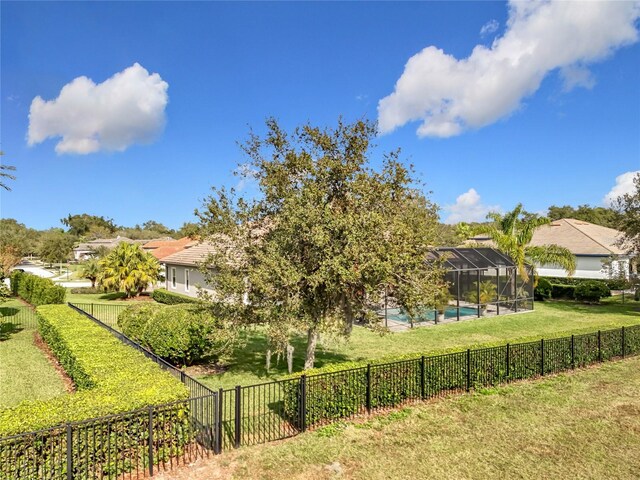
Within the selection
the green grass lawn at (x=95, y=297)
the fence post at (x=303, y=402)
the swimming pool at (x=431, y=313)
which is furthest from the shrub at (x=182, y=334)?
the green grass lawn at (x=95, y=297)

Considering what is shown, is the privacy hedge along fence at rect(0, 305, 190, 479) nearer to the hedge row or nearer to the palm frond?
the hedge row

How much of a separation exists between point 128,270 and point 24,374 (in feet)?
58.5

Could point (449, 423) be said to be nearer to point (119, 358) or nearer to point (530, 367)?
point (530, 367)

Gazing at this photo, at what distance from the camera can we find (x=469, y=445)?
7.88 m

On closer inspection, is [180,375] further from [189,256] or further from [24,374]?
[189,256]

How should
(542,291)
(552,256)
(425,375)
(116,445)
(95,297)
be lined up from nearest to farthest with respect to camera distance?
1. (116,445)
2. (425,375)
3. (552,256)
4. (542,291)
5. (95,297)

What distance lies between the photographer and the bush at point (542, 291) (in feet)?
103

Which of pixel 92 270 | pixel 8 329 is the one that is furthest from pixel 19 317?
pixel 92 270

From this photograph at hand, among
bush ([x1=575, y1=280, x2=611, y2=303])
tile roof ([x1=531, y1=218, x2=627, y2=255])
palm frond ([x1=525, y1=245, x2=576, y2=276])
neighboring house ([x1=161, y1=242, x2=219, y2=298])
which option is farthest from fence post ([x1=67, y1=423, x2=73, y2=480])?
tile roof ([x1=531, y1=218, x2=627, y2=255])

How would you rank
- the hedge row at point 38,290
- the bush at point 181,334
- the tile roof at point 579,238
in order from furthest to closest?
the tile roof at point 579,238 < the hedge row at point 38,290 < the bush at point 181,334

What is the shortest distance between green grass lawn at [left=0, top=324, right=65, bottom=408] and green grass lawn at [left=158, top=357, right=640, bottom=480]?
6.51 meters

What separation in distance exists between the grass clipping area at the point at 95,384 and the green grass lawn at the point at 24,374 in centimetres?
55

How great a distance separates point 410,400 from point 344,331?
2.45m

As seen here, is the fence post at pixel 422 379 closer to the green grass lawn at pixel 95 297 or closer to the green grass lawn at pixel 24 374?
the green grass lawn at pixel 24 374
